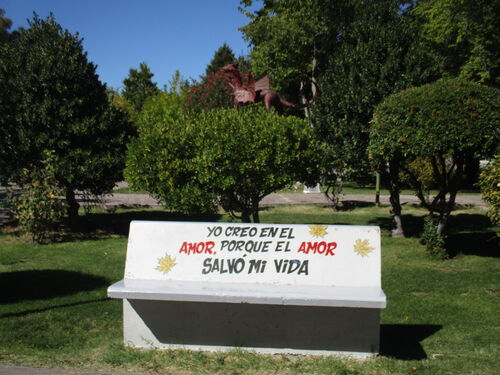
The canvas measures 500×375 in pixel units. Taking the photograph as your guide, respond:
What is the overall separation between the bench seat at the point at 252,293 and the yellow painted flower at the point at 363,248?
1.11 feet

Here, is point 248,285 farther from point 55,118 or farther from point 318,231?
point 55,118

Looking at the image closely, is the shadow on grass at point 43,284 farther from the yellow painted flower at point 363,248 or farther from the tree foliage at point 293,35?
the tree foliage at point 293,35

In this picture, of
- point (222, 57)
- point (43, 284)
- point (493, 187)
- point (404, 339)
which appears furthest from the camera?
point (222, 57)

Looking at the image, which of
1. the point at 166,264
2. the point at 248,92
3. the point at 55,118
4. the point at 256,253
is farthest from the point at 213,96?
the point at 256,253

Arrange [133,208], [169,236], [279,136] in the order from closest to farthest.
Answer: [169,236] < [279,136] < [133,208]

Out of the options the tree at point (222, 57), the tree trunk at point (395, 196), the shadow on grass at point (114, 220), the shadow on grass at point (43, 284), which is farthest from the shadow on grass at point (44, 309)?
the tree at point (222, 57)

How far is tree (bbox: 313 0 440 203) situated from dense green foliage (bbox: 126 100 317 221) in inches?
61.9

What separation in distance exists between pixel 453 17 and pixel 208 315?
67.1 feet

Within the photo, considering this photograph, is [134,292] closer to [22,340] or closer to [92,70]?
[22,340]

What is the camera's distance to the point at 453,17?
21516 mm

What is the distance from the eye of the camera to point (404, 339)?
5.62 metres

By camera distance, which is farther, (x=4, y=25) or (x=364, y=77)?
(x=4, y=25)

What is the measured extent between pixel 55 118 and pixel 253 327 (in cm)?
875

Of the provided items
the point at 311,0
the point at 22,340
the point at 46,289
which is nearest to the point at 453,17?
the point at 311,0
